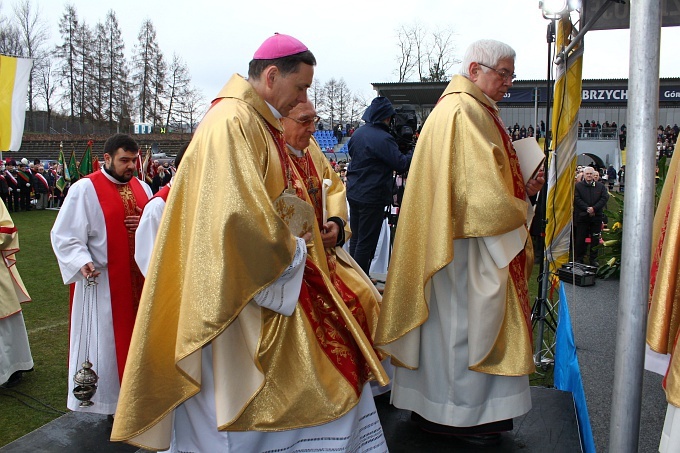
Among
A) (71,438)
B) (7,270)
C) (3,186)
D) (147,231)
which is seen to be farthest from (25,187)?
(147,231)

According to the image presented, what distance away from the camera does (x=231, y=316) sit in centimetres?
224

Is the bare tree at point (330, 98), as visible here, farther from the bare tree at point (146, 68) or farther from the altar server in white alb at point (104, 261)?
the altar server in white alb at point (104, 261)

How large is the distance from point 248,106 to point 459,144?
1074mm

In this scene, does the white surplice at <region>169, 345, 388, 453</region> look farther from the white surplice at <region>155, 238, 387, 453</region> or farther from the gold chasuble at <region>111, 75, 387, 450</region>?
the gold chasuble at <region>111, 75, 387, 450</region>

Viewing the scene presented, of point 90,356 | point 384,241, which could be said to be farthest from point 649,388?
point 384,241

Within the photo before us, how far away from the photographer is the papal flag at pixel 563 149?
5.53 metres

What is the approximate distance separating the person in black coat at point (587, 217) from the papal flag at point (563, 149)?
4096 millimetres

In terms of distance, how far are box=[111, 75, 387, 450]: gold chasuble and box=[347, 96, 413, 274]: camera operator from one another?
339 cm

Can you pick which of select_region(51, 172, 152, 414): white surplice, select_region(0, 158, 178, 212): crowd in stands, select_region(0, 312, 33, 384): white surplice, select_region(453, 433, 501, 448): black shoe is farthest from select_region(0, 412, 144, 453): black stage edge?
select_region(0, 158, 178, 212): crowd in stands

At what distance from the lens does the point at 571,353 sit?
12.1 ft

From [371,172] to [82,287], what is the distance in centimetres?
303

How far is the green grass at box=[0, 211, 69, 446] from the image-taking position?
432cm

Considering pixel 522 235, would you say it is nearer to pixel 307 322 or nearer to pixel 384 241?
pixel 307 322

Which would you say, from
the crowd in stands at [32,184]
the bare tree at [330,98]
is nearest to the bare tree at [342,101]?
the bare tree at [330,98]
